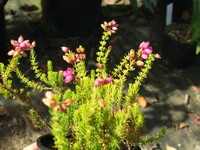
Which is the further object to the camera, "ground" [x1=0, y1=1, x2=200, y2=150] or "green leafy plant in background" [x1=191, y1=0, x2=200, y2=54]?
"green leafy plant in background" [x1=191, y1=0, x2=200, y2=54]

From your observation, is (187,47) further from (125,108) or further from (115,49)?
(125,108)

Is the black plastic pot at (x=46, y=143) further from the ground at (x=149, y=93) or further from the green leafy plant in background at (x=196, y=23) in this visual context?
the green leafy plant in background at (x=196, y=23)

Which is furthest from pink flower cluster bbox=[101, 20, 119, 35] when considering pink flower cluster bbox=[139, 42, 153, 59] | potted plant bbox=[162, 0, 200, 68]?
potted plant bbox=[162, 0, 200, 68]

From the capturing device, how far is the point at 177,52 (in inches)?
125

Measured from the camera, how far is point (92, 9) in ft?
11.3

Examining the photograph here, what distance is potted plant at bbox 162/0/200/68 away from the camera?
10.2ft

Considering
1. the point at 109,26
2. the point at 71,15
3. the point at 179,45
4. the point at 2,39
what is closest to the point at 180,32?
the point at 179,45

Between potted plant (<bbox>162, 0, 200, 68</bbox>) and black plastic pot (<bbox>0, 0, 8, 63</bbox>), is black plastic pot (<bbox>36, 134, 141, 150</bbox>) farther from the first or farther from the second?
potted plant (<bbox>162, 0, 200, 68</bbox>)

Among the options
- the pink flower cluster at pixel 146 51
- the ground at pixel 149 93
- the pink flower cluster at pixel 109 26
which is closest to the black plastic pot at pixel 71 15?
the ground at pixel 149 93

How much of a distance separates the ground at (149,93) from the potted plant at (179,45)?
7 cm

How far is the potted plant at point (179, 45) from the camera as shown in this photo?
3109mm

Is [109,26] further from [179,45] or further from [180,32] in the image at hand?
[180,32]

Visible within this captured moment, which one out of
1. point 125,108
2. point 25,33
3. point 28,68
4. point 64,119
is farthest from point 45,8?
point 64,119

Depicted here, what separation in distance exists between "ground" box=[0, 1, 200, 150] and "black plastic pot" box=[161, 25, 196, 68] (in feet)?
0.17
